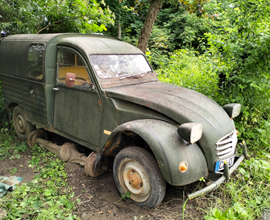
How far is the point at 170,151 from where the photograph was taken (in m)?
2.49

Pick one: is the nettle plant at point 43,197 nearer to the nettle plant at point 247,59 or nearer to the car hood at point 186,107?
the car hood at point 186,107

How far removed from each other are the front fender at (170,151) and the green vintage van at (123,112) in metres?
0.01

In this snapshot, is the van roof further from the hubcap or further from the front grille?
the front grille

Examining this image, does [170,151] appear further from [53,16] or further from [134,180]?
[53,16]

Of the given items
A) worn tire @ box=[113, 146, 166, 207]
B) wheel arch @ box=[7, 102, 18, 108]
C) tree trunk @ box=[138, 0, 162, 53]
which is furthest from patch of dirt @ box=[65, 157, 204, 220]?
tree trunk @ box=[138, 0, 162, 53]

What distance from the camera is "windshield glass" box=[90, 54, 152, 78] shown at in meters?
3.45

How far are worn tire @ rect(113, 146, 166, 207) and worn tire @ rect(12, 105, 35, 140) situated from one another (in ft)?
8.85

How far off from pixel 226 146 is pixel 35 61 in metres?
3.40

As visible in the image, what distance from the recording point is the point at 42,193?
3.23m

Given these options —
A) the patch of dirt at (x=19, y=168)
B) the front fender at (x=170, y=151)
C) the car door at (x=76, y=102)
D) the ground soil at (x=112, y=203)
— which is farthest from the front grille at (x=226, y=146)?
the patch of dirt at (x=19, y=168)

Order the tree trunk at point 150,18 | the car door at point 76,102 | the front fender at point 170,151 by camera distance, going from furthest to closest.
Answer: the tree trunk at point 150,18
the car door at point 76,102
the front fender at point 170,151

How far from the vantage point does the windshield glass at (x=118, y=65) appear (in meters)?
3.45

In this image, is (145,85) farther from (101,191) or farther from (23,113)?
(23,113)

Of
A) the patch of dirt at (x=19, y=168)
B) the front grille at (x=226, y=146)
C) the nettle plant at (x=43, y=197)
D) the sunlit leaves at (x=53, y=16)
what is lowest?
the patch of dirt at (x=19, y=168)
